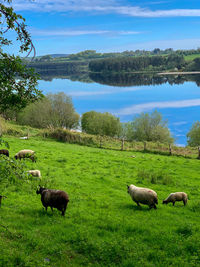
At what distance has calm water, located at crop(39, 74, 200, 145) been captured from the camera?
3799 inches

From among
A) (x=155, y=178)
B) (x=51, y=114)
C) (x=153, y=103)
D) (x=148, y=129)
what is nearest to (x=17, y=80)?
(x=155, y=178)

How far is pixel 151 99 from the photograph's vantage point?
135m

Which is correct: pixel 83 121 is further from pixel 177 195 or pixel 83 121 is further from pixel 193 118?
pixel 177 195

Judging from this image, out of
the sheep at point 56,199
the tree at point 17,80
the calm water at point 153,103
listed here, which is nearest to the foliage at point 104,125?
the calm water at point 153,103

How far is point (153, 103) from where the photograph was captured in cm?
12481

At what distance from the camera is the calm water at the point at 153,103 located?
96500 millimetres

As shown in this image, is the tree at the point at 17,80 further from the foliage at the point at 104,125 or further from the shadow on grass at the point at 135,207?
the foliage at the point at 104,125

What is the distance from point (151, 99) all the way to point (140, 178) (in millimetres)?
118614

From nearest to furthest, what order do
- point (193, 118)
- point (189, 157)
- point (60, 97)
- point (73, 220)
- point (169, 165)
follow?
point (73, 220), point (169, 165), point (189, 157), point (60, 97), point (193, 118)

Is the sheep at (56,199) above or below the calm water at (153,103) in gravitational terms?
below

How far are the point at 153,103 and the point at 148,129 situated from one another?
58.4m

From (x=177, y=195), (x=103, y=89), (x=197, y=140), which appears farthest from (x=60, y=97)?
(x=103, y=89)

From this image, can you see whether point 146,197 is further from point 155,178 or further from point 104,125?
point 104,125

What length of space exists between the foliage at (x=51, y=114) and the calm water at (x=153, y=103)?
2433 cm
